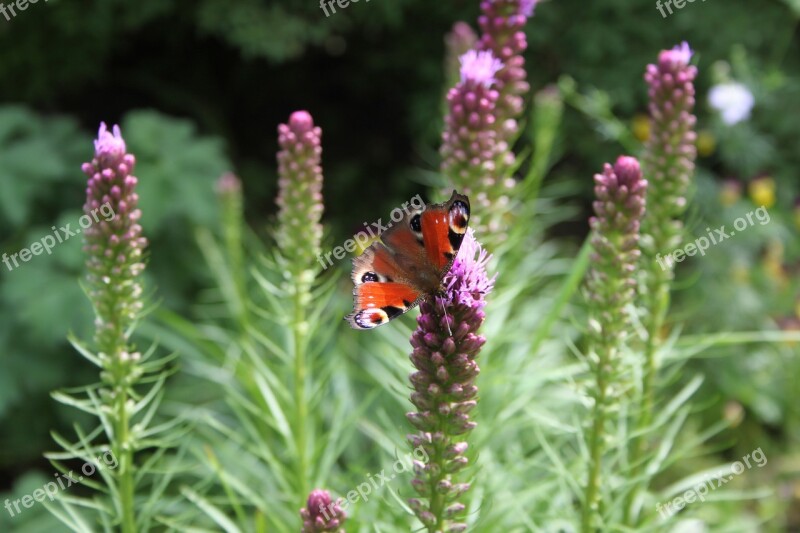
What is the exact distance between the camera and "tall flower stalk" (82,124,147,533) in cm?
178

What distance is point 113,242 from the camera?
1813 mm

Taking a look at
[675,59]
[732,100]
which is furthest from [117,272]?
[732,100]

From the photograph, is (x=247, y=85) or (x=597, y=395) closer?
(x=597, y=395)

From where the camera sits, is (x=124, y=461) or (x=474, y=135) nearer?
(x=124, y=461)

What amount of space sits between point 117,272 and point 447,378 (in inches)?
30.1

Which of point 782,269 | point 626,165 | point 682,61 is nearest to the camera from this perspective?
point 626,165

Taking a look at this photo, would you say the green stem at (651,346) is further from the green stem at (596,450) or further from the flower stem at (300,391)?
the flower stem at (300,391)

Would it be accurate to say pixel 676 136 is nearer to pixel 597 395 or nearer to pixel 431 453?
pixel 597 395

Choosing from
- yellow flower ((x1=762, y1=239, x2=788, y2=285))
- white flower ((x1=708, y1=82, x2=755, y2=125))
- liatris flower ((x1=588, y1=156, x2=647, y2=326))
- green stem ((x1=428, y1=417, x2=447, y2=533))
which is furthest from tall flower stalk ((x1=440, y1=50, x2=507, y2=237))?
yellow flower ((x1=762, y1=239, x2=788, y2=285))

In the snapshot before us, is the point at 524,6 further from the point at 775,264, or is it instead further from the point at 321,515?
the point at 775,264

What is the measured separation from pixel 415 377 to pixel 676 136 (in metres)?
1.07

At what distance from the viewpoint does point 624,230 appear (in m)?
1.93

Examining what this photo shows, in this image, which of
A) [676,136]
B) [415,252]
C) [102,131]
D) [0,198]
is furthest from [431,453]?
[0,198]

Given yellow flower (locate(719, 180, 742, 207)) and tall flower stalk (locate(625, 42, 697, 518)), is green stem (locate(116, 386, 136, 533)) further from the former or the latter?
yellow flower (locate(719, 180, 742, 207))
